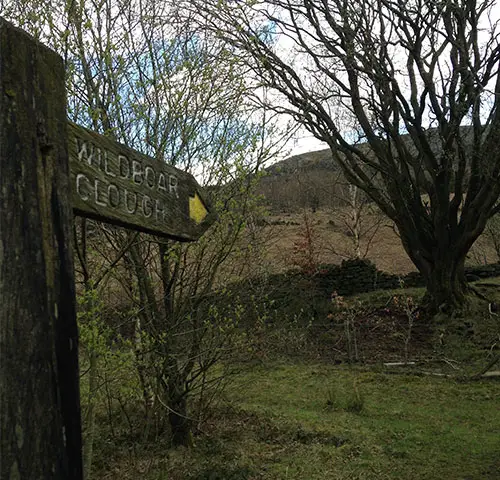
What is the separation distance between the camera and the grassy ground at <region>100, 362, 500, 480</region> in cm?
473

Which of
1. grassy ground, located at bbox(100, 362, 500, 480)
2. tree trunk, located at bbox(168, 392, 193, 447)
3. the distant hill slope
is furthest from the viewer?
the distant hill slope

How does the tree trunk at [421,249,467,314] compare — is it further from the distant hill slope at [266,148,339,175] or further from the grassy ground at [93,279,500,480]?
the distant hill slope at [266,148,339,175]

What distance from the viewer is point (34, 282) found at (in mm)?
1125

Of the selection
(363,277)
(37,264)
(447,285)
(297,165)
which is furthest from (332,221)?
(37,264)

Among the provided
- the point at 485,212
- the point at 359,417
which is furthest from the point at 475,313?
the point at 359,417

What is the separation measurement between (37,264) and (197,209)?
2.56 ft

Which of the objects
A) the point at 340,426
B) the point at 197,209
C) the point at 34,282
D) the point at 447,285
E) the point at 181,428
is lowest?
the point at 340,426

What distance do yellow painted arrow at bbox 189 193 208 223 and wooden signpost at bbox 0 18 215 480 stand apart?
0.51 metres

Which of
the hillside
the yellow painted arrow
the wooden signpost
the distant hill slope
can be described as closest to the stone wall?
the hillside

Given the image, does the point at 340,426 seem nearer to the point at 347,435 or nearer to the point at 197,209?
the point at 347,435

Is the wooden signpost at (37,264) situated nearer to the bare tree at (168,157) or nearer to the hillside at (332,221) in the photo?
the bare tree at (168,157)

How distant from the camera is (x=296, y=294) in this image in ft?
47.9

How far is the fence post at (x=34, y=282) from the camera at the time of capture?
1.08 metres

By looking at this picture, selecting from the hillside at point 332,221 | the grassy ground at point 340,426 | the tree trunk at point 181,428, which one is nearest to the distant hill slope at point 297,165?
the hillside at point 332,221
